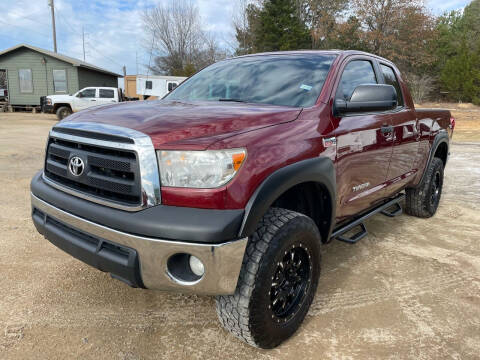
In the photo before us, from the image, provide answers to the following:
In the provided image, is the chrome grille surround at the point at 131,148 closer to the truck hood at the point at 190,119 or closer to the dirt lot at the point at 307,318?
the truck hood at the point at 190,119

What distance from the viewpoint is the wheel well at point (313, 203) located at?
251cm

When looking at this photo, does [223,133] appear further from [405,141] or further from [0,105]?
[0,105]

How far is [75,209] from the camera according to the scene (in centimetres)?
204

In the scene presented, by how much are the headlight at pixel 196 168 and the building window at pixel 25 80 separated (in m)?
26.4

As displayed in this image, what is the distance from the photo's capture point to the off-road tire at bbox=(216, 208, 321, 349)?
6.36ft

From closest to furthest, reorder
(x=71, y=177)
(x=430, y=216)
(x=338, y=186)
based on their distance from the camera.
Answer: (x=71, y=177), (x=338, y=186), (x=430, y=216)

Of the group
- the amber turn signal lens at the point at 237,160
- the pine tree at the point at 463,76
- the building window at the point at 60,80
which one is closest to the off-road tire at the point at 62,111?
the building window at the point at 60,80

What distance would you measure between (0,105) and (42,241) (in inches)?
1040

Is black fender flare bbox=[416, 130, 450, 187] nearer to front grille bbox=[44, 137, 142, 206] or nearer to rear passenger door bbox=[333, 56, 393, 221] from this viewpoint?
rear passenger door bbox=[333, 56, 393, 221]

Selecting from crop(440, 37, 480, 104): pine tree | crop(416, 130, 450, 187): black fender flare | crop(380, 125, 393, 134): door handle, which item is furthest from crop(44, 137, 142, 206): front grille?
crop(440, 37, 480, 104): pine tree

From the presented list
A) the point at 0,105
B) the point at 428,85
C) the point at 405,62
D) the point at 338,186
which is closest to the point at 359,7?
the point at 405,62

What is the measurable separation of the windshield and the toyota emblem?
1.20m

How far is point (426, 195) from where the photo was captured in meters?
4.45

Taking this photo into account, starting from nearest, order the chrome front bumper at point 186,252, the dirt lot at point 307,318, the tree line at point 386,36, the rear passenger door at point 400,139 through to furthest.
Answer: the chrome front bumper at point 186,252 < the dirt lot at point 307,318 < the rear passenger door at point 400,139 < the tree line at point 386,36
